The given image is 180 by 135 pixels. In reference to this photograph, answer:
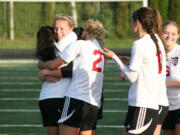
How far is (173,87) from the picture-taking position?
560 cm

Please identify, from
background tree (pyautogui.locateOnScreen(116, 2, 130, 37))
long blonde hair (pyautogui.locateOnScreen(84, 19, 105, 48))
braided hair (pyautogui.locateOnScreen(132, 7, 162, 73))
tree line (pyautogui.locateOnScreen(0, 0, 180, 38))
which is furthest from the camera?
background tree (pyautogui.locateOnScreen(116, 2, 130, 37))

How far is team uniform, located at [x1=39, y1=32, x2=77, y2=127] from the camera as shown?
17.2 feet

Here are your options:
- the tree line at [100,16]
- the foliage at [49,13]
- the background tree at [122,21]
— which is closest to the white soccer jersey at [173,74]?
the tree line at [100,16]

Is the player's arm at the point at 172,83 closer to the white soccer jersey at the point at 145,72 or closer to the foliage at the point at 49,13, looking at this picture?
the white soccer jersey at the point at 145,72

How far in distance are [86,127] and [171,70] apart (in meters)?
1.21

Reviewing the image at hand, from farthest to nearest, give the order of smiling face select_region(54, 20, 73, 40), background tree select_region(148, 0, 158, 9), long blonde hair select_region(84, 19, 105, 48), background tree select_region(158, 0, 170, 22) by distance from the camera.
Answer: background tree select_region(158, 0, 170, 22)
background tree select_region(148, 0, 158, 9)
smiling face select_region(54, 20, 73, 40)
long blonde hair select_region(84, 19, 105, 48)

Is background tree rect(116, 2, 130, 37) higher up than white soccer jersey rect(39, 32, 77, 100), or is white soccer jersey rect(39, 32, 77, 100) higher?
background tree rect(116, 2, 130, 37)

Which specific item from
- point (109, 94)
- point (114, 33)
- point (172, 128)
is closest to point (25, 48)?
point (114, 33)

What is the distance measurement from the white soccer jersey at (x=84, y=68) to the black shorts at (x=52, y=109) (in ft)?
0.93

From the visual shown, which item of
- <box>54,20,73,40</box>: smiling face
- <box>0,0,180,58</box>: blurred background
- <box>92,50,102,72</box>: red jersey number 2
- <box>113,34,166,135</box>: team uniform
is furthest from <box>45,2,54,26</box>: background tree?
<box>113,34,166,135</box>: team uniform

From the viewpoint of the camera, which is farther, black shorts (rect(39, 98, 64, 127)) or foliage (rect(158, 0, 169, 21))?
foliage (rect(158, 0, 169, 21))

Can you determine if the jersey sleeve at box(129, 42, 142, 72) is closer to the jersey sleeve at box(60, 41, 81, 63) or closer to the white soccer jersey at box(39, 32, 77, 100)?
the jersey sleeve at box(60, 41, 81, 63)

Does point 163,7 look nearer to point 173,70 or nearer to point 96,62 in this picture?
point 173,70

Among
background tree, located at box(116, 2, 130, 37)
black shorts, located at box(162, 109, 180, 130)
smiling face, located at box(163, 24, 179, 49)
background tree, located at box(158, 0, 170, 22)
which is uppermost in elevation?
background tree, located at box(158, 0, 170, 22)
